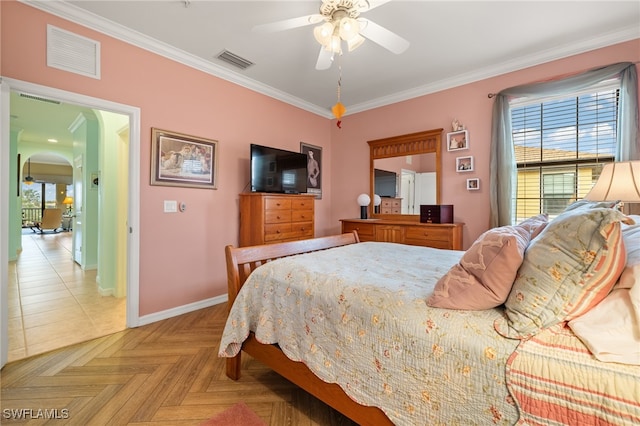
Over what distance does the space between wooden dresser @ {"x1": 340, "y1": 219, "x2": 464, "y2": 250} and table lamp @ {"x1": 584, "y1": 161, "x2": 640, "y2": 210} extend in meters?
1.40

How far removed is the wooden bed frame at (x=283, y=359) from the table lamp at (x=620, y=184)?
2063mm

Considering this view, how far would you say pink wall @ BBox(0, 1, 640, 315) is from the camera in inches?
90.5

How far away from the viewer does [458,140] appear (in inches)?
139

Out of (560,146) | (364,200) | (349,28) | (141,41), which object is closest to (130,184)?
(141,41)

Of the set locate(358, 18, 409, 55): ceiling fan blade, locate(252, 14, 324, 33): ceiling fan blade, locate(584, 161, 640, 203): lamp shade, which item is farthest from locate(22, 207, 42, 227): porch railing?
locate(584, 161, 640, 203): lamp shade

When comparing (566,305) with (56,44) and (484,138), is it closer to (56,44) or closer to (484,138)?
(484,138)

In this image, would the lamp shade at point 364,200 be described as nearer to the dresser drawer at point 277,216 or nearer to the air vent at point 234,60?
the dresser drawer at point 277,216

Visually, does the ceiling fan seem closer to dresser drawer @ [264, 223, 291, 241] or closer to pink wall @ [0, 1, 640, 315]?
pink wall @ [0, 1, 640, 315]

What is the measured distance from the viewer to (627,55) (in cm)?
255

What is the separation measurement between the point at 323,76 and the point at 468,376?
3.50m

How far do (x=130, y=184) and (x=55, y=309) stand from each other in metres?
1.72

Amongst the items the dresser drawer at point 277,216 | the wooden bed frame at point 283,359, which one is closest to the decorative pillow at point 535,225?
the wooden bed frame at point 283,359

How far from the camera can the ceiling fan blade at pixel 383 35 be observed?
1.92m

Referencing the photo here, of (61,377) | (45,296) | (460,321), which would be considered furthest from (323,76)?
(45,296)
